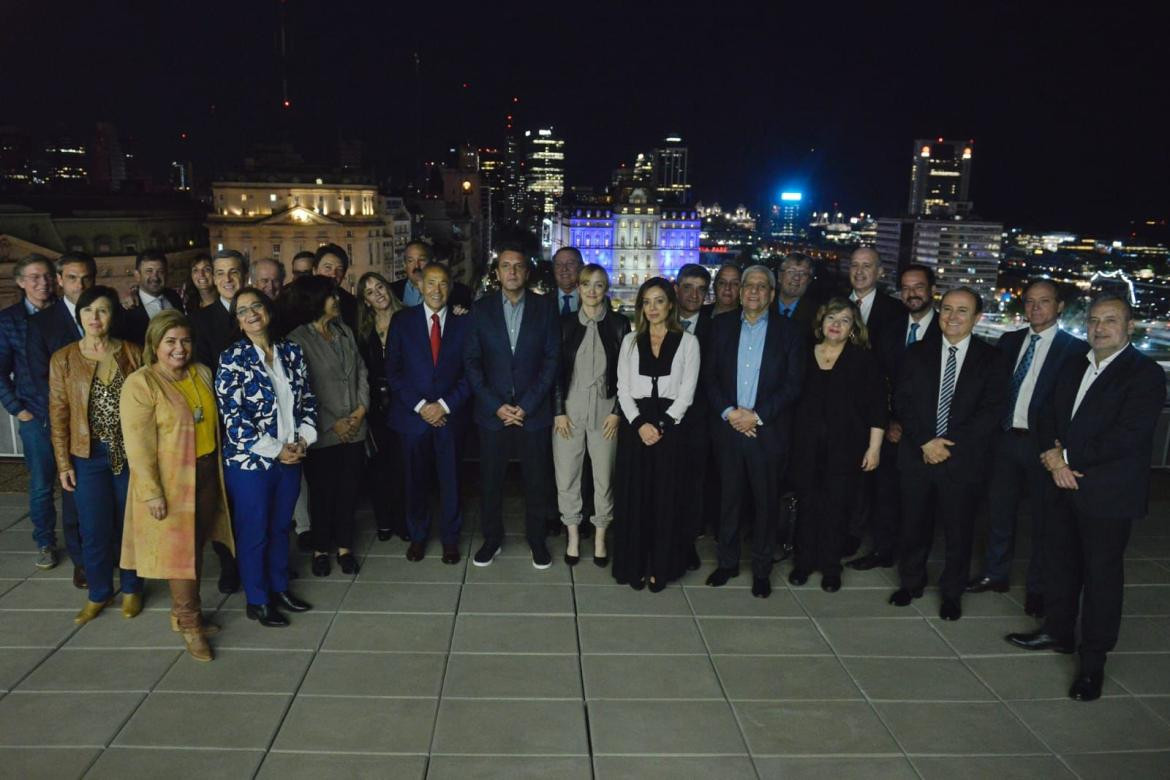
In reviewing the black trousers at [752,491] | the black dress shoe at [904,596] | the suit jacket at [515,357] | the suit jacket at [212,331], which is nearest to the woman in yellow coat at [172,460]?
the suit jacket at [212,331]

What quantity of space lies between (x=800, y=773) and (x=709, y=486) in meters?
2.77

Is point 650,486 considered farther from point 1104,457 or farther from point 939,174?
point 939,174

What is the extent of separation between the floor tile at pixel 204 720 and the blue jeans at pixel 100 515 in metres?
1.16

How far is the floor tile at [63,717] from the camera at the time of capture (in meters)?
3.32

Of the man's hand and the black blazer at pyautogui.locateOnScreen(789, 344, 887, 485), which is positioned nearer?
the man's hand

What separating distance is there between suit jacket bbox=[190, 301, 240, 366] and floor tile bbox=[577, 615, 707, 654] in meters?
3.13

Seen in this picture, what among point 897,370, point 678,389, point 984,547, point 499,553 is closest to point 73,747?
point 499,553

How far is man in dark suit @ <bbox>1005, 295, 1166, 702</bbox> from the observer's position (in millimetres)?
3832

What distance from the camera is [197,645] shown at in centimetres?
402

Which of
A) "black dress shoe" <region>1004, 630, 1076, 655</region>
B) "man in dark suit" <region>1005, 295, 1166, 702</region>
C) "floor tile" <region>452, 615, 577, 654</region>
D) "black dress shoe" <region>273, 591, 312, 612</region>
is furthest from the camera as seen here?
"black dress shoe" <region>273, 591, 312, 612</region>

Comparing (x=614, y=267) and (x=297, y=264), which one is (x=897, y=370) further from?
(x=614, y=267)

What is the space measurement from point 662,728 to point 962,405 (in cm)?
273

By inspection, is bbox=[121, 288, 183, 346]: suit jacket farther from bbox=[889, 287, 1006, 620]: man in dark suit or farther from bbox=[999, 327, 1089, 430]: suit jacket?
bbox=[999, 327, 1089, 430]: suit jacket

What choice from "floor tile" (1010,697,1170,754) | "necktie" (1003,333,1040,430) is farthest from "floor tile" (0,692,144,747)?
"necktie" (1003,333,1040,430)
